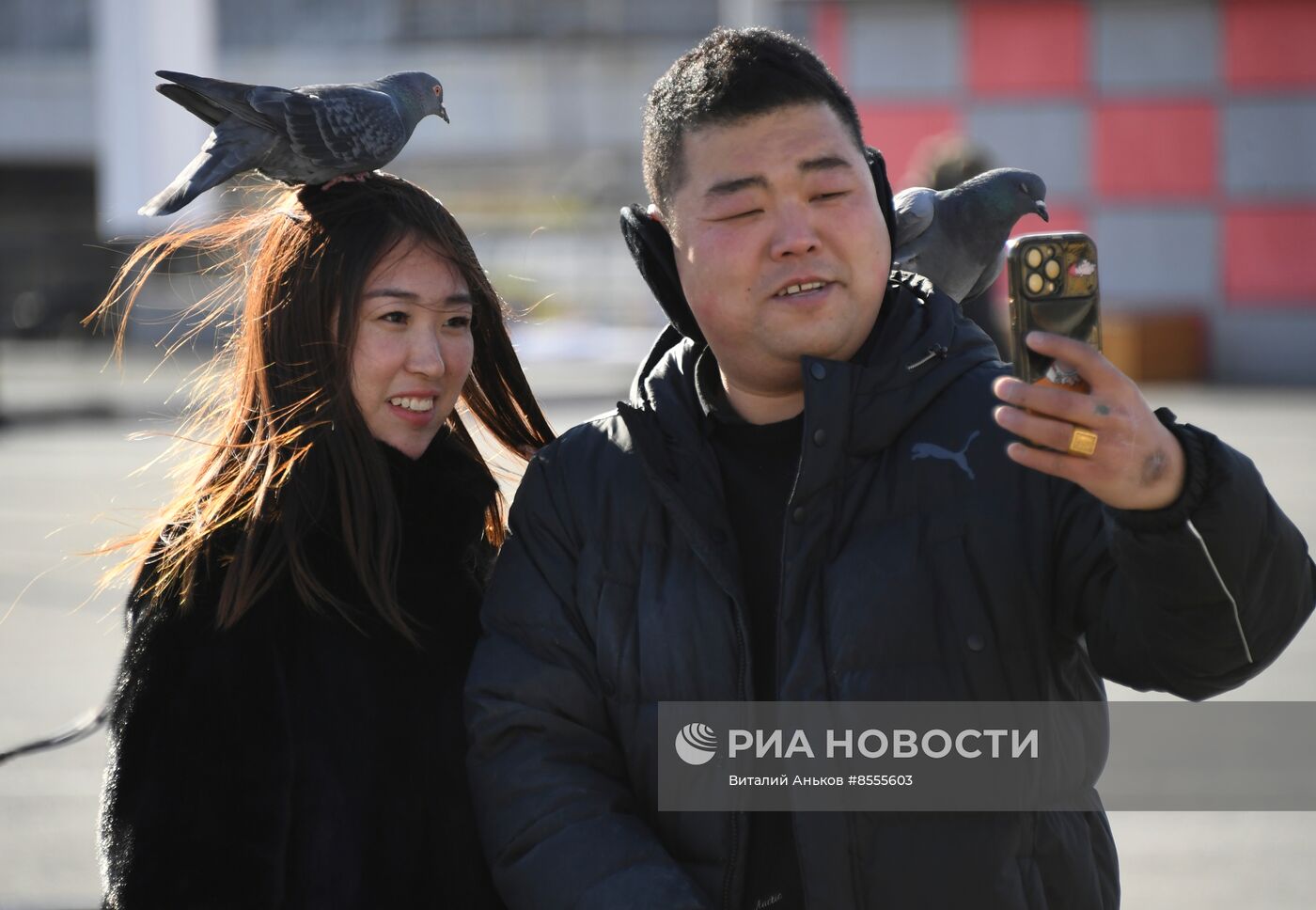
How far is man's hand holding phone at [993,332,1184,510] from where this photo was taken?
70.9 inches

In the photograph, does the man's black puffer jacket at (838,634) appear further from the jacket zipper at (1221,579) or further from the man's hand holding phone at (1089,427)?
the man's hand holding phone at (1089,427)

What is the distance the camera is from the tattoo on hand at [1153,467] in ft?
6.06

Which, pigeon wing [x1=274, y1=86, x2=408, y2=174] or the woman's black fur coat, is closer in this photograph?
the woman's black fur coat

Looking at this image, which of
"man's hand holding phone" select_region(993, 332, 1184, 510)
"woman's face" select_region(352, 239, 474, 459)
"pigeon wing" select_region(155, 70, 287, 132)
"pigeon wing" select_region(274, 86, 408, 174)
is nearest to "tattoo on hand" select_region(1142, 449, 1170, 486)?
"man's hand holding phone" select_region(993, 332, 1184, 510)

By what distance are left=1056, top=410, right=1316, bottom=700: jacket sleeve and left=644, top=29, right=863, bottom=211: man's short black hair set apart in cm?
83

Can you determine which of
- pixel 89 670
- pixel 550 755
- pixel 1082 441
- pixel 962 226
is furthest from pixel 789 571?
pixel 89 670

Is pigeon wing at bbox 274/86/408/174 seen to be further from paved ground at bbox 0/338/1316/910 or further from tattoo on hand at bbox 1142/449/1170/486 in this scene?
tattoo on hand at bbox 1142/449/1170/486

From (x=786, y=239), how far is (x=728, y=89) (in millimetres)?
270

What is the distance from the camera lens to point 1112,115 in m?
19.3

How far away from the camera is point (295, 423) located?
292 cm

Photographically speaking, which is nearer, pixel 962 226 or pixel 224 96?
pixel 224 96

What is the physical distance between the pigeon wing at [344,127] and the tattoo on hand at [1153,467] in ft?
6.16

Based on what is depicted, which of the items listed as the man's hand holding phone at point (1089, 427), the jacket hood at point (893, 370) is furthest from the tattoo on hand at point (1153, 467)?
the jacket hood at point (893, 370)

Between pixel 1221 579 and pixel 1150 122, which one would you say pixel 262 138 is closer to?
pixel 1221 579
